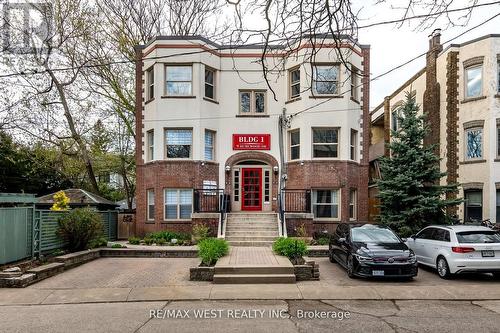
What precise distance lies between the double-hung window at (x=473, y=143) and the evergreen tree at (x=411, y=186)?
164 inches

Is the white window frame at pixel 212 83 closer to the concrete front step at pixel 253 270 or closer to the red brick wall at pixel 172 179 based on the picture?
the red brick wall at pixel 172 179

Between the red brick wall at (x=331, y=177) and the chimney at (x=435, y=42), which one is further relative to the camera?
the chimney at (x=435, y=42)

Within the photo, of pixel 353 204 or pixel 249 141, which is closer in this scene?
pixel 353 204

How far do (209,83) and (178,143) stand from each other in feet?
11.3

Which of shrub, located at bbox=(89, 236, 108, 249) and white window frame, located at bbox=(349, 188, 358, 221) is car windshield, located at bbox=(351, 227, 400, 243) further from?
shrub, located at bbox=(89, 236, 108, 249)

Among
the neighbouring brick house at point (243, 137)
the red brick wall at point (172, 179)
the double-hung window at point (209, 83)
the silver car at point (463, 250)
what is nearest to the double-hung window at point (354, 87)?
the neighbouring brick house at point (243, 137)

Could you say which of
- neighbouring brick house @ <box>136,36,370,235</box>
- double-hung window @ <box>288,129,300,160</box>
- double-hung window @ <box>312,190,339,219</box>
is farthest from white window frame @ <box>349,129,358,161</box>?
double-hung window @ <box>288,129,300,160</box>

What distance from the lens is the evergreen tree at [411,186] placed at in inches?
669

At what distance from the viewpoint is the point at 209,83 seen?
20.7 meters

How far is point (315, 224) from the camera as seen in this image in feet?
63.9

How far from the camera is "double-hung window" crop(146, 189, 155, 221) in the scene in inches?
800

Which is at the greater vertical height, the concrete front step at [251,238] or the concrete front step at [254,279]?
the concrete front step at [251,238]

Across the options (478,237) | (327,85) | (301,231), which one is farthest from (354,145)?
(478,237)

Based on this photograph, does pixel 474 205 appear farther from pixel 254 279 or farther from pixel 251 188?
pixel 254 279
